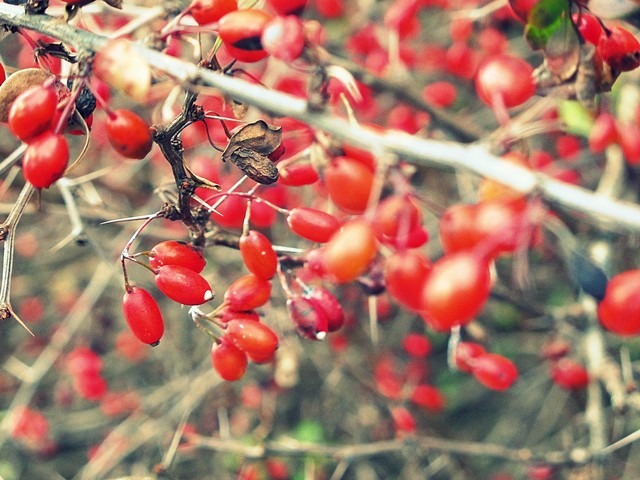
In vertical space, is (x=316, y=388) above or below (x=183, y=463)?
above

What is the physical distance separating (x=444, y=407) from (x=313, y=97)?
2782 millimetres

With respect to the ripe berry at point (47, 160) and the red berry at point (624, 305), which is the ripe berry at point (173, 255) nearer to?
the ripe berry at point (47, 160)

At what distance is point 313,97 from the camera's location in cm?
91

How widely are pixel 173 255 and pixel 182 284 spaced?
0.09m

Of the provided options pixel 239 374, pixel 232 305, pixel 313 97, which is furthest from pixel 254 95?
pixel 239 374

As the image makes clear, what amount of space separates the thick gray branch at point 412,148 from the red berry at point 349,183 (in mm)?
119

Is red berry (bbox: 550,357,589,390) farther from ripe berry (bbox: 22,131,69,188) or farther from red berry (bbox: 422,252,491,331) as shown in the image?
ripe berry (bbox: 22,131,69,188)

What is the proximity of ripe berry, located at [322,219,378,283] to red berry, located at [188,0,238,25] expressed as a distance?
1.98 ft

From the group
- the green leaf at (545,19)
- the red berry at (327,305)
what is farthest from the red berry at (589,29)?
the red berry at (327,305)

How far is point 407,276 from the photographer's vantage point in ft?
3.06

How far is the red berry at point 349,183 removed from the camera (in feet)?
3.38

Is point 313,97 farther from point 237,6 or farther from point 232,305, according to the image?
point 232,305

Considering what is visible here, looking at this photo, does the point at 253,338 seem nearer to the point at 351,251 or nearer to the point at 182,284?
the point at 182,284

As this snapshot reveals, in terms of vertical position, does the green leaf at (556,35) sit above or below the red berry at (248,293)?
above
